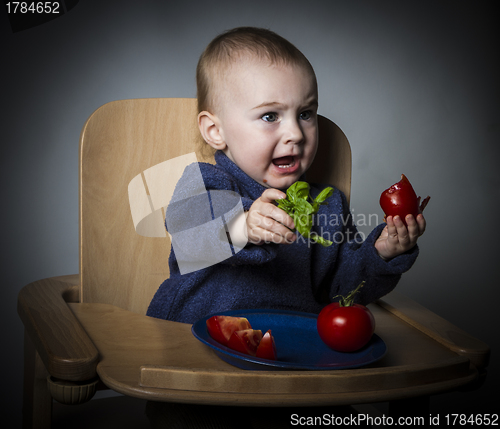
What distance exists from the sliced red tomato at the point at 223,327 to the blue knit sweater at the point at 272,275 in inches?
8.2

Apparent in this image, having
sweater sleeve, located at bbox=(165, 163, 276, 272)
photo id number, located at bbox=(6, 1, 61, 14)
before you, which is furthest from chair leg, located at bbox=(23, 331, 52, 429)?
photo id number, located at bbox=(6, 1, 61, 14)

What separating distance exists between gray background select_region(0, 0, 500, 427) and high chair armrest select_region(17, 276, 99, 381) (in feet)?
1.53

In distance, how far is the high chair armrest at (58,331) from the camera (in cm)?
72

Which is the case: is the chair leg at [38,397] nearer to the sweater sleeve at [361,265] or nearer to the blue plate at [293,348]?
the blue plate at [293,348]

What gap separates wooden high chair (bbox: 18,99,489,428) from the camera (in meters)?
0.68

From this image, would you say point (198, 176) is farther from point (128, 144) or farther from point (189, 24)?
point (189, 24)

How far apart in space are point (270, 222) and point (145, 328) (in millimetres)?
275

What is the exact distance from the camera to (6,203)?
1.47m

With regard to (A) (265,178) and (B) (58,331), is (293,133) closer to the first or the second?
(A) (265,178)

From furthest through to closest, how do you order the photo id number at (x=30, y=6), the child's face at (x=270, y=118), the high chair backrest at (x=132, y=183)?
1. the photo id number at (x=30, y=6)
2. the high chair backrest at (x=132, y=183)
3. the child's face at (x=270, y=118)

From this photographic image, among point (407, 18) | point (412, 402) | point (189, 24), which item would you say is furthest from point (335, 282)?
point (407, 18)

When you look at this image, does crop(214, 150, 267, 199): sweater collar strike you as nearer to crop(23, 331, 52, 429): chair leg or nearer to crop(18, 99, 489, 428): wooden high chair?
crop(18, 99, 489, 428): wooden high chair

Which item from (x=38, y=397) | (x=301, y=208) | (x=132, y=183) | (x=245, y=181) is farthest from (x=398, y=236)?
(x=38, y=397)

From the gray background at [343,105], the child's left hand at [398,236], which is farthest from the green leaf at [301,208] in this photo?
the gray background at [343,105]
